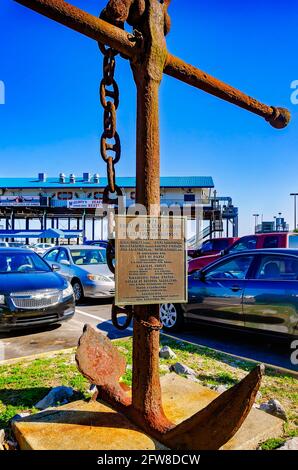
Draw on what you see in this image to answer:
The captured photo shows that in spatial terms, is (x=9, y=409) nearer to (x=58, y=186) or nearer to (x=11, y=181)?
(x=58, y=186)

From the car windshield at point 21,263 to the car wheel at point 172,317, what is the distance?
2.70 meters

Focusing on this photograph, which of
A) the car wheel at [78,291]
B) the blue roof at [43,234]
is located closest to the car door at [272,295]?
the car wheel at [78,291]

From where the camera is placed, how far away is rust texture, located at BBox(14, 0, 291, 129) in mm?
2475

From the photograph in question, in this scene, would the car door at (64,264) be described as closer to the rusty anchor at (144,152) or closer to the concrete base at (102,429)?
the concrete base at (102,429)

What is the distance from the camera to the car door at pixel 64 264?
35.6 ft

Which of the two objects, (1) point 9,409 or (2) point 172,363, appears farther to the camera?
(2) point 172,363

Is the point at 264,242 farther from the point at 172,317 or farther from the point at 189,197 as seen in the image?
the point at 189,197

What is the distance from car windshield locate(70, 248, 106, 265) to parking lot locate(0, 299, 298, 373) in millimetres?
3431

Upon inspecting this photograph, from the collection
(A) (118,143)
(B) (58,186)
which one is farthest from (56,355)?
(B) (58,186)

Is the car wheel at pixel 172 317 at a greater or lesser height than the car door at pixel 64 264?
lesser

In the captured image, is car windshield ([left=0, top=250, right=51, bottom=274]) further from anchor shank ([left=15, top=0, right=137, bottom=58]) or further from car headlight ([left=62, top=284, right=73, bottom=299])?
anchor shank ([left=15, top=0, right=137, bottom=58])

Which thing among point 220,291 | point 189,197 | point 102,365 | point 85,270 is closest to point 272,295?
point 220,291

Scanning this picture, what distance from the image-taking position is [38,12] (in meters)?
2.45

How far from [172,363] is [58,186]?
38.8 m
